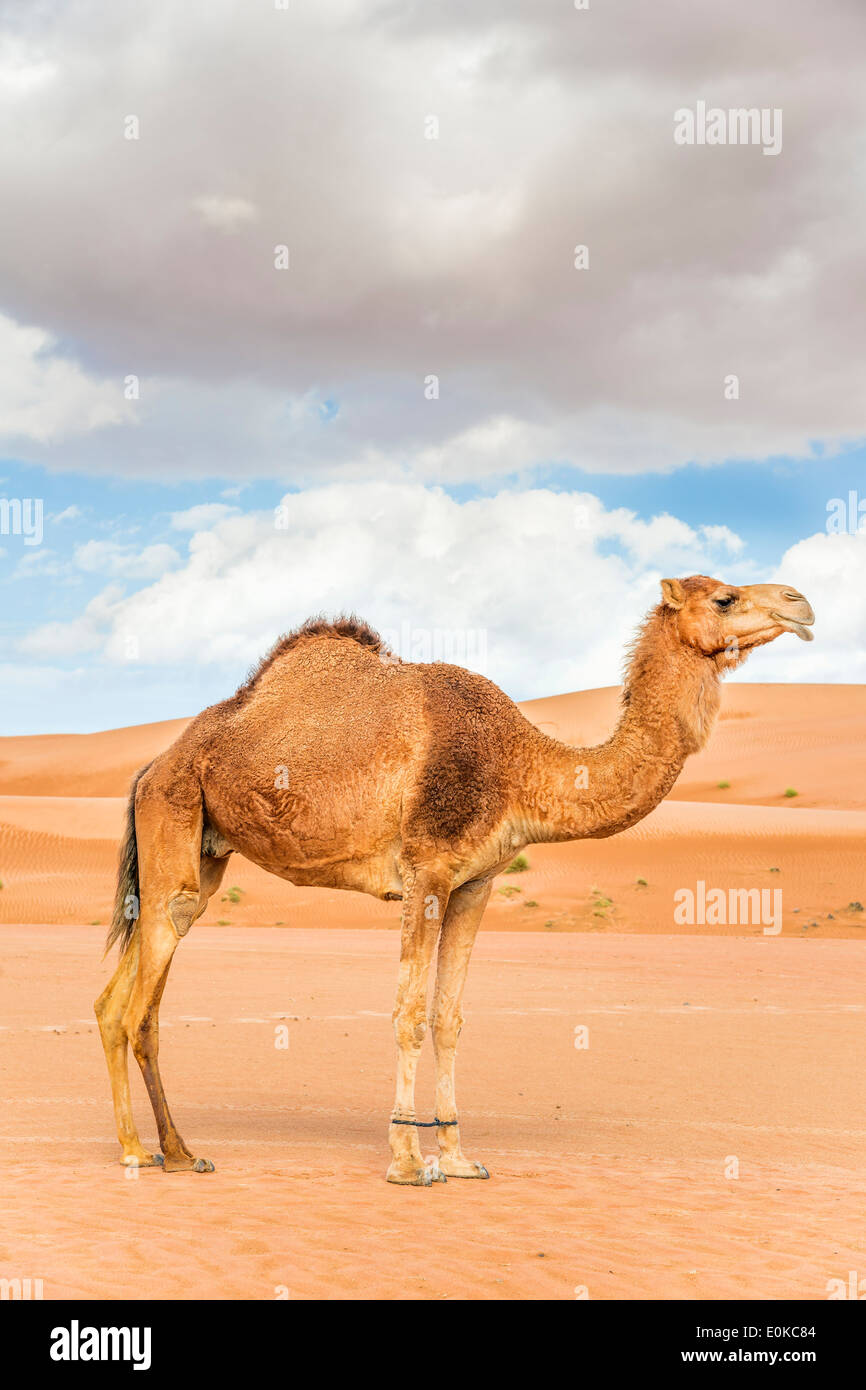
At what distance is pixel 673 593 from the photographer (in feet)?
29.6

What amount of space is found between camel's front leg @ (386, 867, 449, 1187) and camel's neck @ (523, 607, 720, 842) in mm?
844

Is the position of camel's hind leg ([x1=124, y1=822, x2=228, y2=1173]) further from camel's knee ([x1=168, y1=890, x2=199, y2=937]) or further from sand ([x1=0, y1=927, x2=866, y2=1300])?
sand ([x1=0, y1=927, x2=866, y2=1300])

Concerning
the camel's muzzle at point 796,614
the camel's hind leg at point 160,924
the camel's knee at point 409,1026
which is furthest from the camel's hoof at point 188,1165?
the camel's muzzle at point 796,614

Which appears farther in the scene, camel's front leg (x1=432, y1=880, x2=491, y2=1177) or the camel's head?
camel's front leg (x1=432, y1=880, x2=491, y2=1177)

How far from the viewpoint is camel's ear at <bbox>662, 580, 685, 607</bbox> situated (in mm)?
8977

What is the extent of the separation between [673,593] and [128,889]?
15.0 ft

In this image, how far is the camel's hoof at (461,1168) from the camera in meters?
9.05

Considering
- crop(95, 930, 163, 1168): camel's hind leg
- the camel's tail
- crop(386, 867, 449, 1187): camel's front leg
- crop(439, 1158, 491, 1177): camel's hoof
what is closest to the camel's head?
crop(386, 867, 449, 1187): camel's front leg

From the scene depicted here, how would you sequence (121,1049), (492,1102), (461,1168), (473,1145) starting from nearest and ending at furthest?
(461,1168)
(121,1049)
(473,1145)
(492,1102)

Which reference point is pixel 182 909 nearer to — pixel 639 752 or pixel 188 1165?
pixel 188 1165

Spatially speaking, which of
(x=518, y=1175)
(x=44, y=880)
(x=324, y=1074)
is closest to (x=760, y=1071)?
(x=324, y=1074)

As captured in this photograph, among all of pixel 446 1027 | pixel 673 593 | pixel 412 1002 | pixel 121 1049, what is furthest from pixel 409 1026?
pixel 673 593

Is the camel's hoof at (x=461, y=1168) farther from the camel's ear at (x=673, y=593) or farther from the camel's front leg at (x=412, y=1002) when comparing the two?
the camel's ear at (x=673, y=593)

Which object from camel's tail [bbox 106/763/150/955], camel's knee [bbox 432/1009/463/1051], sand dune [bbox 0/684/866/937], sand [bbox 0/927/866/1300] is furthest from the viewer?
sand dune [bbox 0/684/866/937]
